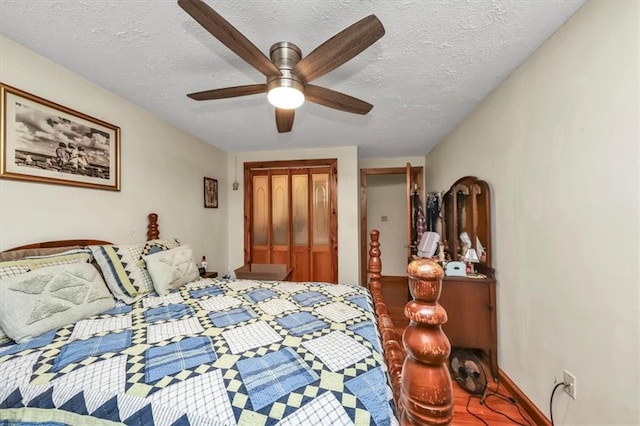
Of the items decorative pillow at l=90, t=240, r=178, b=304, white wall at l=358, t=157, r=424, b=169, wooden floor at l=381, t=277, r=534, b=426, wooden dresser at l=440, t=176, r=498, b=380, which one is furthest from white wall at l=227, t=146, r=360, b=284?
decorative pillow at l=90, t=240, r=178, b=304

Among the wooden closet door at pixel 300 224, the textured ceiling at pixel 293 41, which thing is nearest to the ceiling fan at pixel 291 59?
the textured ceiling at pixel 293 41

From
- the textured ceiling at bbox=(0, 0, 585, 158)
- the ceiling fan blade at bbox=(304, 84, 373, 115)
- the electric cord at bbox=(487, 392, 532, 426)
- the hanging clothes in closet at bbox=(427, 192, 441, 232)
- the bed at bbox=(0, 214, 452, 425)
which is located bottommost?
the electric cord at bbox=(487, 392, 532, 426)

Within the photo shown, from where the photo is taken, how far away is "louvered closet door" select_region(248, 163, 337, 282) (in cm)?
383

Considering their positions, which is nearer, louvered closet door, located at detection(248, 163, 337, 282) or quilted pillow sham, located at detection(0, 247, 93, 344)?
quilted pillow sham, located at detection(0, 247, 93, 344)

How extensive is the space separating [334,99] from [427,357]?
1492mm

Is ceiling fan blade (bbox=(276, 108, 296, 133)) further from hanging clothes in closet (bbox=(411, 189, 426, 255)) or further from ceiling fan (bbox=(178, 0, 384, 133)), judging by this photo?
hanging clothes in closet (bbox=(411, 189, 426, 255))

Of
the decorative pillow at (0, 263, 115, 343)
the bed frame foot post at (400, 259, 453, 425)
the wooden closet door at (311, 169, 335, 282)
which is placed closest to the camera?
the bed frame foot post at (400, 259, 453, 425)

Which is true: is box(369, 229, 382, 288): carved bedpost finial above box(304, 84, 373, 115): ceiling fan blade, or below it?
below

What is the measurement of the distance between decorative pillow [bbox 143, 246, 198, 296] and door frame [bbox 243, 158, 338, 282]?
182cm

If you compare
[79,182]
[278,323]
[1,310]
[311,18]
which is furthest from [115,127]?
[278,323]

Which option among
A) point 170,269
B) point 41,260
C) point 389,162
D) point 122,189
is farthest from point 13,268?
point 389,162

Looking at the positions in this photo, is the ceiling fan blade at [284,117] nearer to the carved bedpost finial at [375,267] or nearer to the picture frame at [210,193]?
the carved bedpost finial at [375,267]

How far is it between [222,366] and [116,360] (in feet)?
1.40

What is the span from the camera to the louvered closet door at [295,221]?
3832 millimetres
